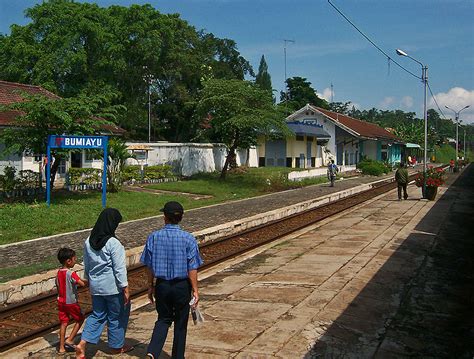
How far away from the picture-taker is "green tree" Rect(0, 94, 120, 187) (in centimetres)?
1645

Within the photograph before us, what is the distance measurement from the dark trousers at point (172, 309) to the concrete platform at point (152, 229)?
3705 mm

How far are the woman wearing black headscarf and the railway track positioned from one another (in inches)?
51.8

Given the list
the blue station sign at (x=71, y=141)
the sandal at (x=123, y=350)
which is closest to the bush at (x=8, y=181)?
the blue station sign at (x=71, y=141)

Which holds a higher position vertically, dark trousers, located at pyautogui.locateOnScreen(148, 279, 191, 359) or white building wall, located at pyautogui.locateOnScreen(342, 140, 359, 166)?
white building wall, located at pyautogui.locateOnScreen(342, 140, 359, 166)

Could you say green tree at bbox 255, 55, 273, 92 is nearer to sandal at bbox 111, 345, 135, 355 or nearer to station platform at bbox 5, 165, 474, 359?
station platform at bbox 5, 165, 474, 359

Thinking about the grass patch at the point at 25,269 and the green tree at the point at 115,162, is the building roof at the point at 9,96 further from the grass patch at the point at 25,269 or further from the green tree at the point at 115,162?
the grass patch at the point at 25,269

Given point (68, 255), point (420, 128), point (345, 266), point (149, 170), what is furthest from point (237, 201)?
point (420, 128)

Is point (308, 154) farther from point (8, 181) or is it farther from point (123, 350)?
point (123, 350)

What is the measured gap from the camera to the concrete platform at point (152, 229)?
315 inches

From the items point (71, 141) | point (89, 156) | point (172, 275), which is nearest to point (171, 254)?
→ point (172, 275)

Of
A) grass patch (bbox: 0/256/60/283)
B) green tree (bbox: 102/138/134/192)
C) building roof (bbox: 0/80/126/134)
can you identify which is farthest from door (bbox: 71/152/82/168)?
grass patch (bbox: 0/256/60/283)

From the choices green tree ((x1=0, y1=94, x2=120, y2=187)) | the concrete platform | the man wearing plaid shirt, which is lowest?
the concrete platform

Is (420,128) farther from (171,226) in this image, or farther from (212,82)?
(171,226)

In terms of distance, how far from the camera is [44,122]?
17016mm
